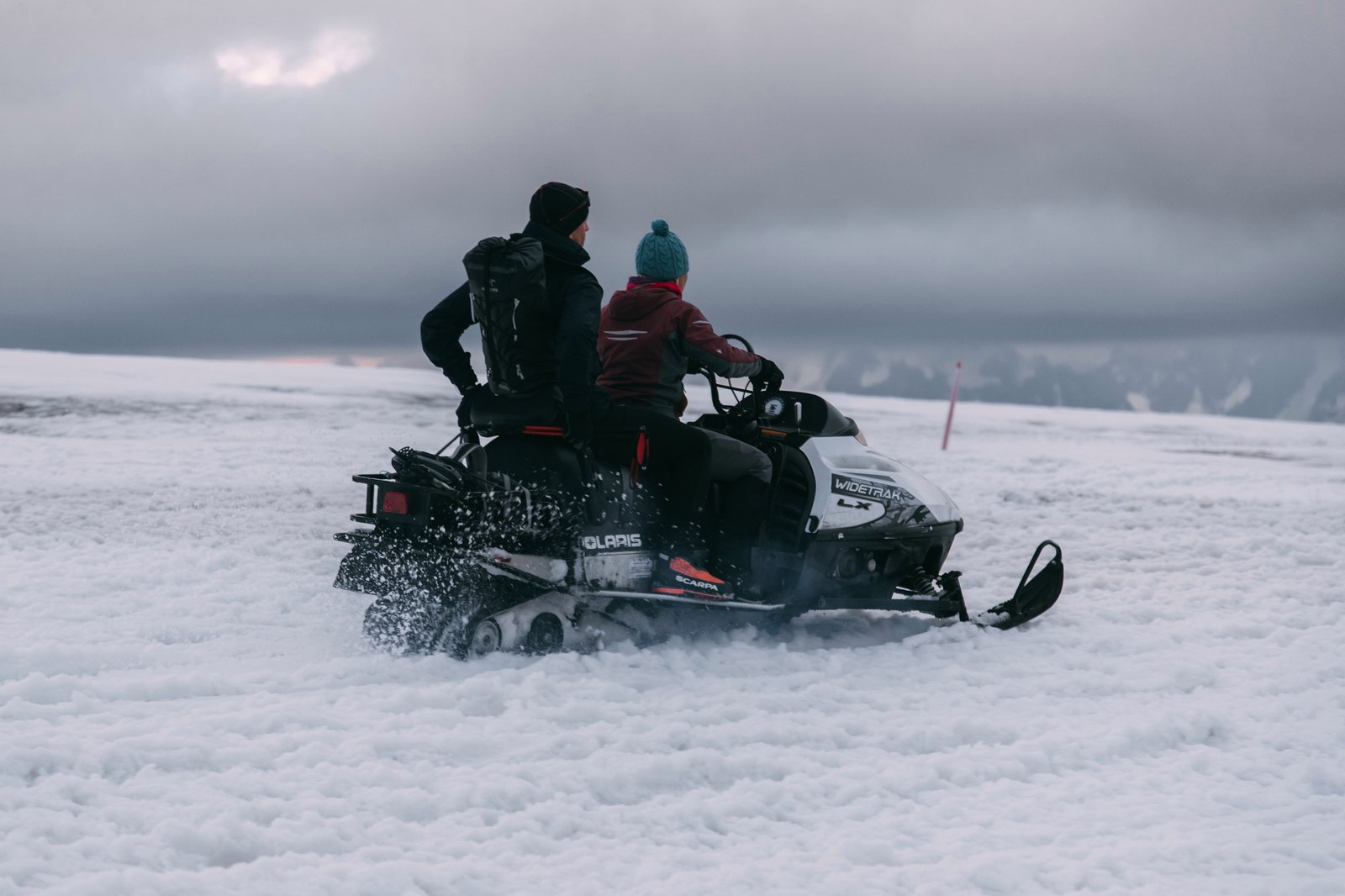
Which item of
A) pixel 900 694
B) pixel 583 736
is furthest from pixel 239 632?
pixel 900 694

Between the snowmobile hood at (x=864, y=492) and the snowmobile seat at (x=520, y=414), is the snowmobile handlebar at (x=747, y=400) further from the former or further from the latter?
the snowmobile seat at (x=520, y=414)

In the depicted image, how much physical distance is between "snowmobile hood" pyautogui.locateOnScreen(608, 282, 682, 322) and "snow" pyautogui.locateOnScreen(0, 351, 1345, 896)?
150 cm

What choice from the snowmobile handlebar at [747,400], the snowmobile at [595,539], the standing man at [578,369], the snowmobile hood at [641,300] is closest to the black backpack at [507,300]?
the standing man at [578,369]

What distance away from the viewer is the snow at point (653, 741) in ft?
→ 8.90

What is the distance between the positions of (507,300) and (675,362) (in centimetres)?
92

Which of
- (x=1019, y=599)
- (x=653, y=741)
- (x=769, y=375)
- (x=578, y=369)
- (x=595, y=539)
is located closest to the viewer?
(x=653, y=741)

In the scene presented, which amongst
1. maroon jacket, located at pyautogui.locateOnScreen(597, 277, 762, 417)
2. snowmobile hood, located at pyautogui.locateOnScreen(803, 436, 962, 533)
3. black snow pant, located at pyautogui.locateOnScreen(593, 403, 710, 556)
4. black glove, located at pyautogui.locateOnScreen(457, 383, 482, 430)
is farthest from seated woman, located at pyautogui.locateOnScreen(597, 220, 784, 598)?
black glove, located at pyautogui.locateOnScreen(457, 383, 482, 430)

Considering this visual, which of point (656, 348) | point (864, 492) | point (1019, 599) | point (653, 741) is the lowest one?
point (653, 741)

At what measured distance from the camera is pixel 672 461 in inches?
192

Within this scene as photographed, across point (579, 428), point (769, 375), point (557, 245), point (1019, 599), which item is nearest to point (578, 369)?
point (579, 428)

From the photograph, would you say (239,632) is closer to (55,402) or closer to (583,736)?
(583,736)

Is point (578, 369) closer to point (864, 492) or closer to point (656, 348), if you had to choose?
point (656, 348)

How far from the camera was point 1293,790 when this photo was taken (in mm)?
3488

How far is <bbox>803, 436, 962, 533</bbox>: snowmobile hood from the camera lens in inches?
205
